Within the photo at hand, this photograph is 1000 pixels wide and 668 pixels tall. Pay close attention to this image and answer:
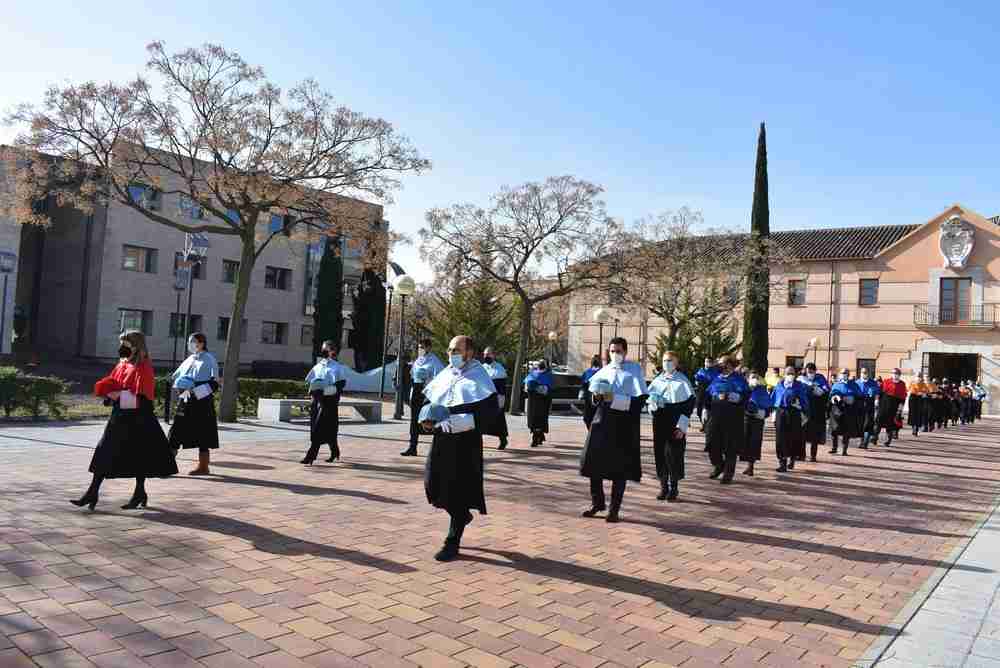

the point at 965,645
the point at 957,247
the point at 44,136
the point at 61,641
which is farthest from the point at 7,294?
the point at 957,247

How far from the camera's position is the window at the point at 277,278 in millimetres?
44500

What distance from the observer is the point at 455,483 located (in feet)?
19.9

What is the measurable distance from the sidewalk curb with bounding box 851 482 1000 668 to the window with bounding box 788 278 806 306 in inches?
1521

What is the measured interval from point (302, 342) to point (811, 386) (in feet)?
118

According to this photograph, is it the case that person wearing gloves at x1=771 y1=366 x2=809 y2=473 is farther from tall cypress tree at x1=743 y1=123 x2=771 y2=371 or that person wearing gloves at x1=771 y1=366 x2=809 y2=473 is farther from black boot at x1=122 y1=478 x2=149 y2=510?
tall cypress tree at x1=743 y1=123 x2=771 y2=371

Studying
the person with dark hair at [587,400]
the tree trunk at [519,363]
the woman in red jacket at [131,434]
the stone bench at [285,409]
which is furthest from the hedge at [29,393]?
the tree trunk at [519,363]

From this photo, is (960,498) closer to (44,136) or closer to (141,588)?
(141,588)

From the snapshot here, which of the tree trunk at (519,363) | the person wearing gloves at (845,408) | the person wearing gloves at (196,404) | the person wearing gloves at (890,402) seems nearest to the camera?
the person wearing gloves at (196,404)

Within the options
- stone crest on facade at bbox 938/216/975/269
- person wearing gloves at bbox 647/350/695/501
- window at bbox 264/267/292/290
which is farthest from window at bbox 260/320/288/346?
person wearing gloves at bbox 647/350/695/501

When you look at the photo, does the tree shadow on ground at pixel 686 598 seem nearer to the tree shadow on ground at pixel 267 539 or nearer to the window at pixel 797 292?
the tree shadow on ground at pixel 267 539

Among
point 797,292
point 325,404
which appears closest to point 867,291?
point 797,292

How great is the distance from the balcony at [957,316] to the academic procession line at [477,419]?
3027 centimetres

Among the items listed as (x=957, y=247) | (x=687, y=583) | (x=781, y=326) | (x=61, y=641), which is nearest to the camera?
(x=61, y=641)

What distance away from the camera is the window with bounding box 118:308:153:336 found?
38.3 m
